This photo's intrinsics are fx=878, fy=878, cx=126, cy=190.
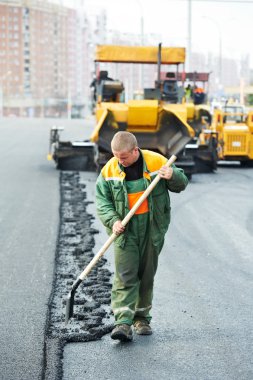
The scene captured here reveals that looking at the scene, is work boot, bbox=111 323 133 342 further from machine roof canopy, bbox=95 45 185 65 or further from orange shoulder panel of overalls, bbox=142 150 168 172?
machine roof canopy, bbox=95 45 185 65

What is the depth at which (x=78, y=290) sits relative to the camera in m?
7.39

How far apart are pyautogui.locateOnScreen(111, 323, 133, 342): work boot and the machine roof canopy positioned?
13.1 metres

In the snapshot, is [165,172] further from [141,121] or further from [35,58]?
Result: [35,58]

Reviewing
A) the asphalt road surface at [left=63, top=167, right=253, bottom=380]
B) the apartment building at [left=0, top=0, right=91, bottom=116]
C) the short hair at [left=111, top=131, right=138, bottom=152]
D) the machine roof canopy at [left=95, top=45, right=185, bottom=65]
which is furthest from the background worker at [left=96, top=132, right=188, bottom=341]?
the apartment building at [left=0, top=0, right=91, bottom=116]

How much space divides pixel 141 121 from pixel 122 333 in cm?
1215

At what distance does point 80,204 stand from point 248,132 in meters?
9.50

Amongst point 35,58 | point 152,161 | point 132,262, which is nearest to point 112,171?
point 152,161

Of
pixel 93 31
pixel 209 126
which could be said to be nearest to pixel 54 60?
pixel 93 31

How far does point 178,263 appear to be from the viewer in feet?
29.1

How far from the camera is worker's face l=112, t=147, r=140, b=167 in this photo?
222 inches

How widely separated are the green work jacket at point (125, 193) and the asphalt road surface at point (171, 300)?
77 cm

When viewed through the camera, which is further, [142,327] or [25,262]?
[25,262]

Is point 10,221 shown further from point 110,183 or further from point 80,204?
point 110,183

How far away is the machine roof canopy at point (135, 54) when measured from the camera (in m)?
18.5
